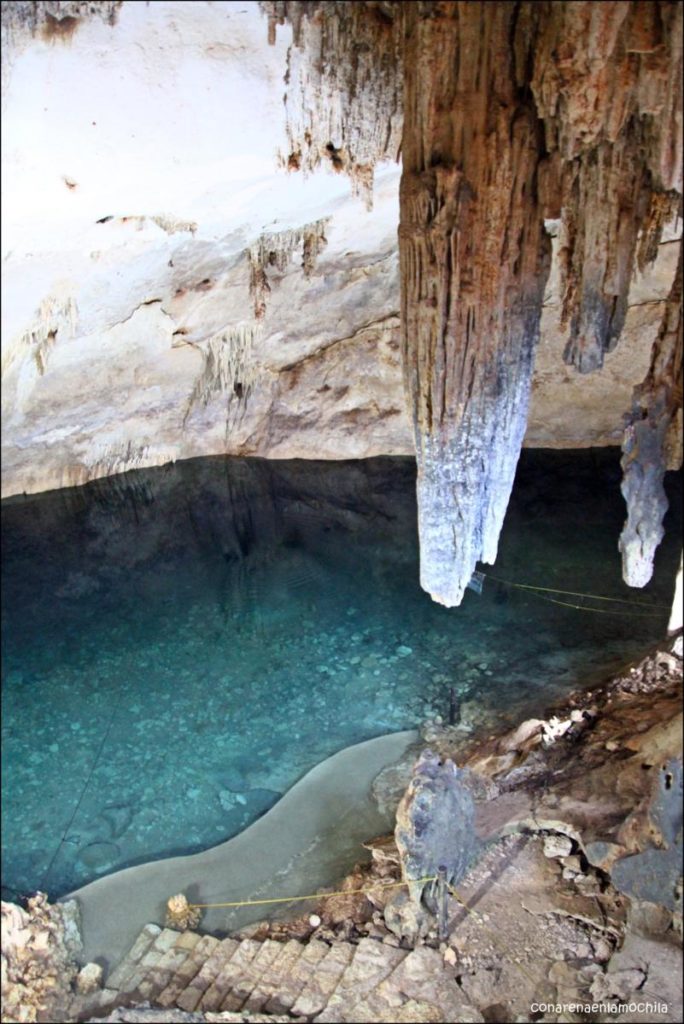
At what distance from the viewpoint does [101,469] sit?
26.8ft

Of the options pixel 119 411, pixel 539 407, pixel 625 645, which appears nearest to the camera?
pixel 625 645

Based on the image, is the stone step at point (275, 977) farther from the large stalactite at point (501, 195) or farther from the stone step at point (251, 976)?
the large stalactite at point (501, 195)

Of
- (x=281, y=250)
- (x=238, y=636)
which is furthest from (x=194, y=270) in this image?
(x=238, y=636)

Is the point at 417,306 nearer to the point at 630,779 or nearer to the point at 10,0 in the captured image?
the point at 10,0

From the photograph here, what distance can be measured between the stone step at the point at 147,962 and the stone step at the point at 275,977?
1.58ft

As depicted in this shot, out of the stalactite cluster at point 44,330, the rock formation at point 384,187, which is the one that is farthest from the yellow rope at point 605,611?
the stalactite cluster at point 44,330

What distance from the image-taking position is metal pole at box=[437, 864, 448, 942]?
357 centimetres

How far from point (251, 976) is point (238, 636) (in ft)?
9.46

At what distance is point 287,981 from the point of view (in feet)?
11.4

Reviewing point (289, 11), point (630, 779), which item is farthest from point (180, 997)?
point (289, 11)

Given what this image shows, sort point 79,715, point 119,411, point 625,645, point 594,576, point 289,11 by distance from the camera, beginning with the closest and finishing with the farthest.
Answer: point 289,11 < point 79,715 < point 625,645 < point 594,576 < point 119,411

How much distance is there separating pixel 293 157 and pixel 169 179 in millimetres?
710

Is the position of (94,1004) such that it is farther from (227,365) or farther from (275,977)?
(227,365)

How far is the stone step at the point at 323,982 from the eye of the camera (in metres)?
3.30
